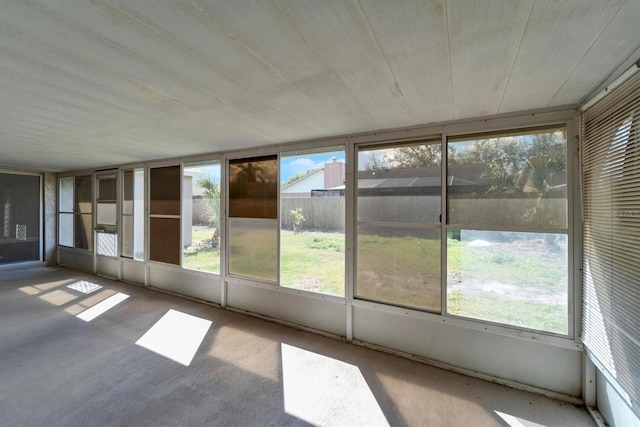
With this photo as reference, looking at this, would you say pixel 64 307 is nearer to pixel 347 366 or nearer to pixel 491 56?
pixel 347 366

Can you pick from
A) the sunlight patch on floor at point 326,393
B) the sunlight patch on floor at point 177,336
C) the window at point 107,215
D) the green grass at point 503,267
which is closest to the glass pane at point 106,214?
the window at point 107,215

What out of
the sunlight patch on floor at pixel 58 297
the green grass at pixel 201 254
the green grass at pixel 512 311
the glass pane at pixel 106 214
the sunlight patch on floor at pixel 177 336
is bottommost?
the sunlight patch on floor at pixel 177 336

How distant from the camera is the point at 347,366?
2.43 metres

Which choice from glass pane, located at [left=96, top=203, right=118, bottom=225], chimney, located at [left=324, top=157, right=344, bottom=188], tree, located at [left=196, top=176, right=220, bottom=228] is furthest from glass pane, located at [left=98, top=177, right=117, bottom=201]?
chimney, located at [left=324, top=157, right=344, bottom=188]

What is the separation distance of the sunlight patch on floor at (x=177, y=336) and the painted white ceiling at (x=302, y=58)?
2226 mm

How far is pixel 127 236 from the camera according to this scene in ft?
16.6

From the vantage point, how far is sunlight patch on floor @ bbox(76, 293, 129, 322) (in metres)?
3.45

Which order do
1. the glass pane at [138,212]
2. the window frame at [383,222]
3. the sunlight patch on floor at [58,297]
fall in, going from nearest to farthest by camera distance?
the window frame at [383,222] → the sunlight patch on floor at [58,297] → the glass pane at [138,212]

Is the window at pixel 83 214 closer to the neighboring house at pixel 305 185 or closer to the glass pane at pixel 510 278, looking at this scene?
the neighboring house at pixel 305 185

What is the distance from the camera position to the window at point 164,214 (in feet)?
14.3

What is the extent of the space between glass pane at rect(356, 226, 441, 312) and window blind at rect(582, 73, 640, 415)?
40.6 inches

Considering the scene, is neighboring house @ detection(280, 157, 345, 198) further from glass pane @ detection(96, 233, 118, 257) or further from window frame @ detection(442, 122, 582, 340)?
glass pane @ detection(96, 233, 118, 257)

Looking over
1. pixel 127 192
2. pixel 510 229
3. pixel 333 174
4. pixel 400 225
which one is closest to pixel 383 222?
pixel 400 225

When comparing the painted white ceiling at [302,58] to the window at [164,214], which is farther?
the window at [164,214]
